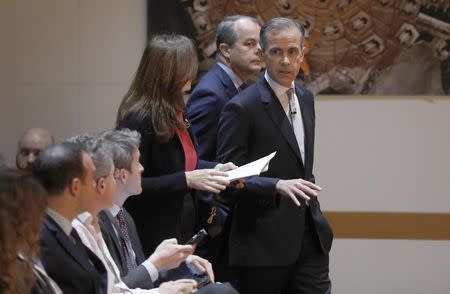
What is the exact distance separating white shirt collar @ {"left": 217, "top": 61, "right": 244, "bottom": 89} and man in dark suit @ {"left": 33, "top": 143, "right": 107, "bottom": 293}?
1900mm

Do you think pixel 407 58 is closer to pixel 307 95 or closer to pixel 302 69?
pixel 302 69

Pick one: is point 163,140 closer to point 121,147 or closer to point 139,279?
point 121,147

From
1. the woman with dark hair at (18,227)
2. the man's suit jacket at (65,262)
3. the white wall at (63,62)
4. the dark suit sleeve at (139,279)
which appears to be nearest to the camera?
the woman with dark hair at (18,227)

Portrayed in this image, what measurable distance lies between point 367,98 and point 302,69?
44 cm

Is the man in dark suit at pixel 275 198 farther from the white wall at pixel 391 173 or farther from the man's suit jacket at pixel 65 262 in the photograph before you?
the white wall at pixel 391 173

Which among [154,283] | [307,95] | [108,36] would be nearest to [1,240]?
[154,283]

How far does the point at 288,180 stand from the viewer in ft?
13.0

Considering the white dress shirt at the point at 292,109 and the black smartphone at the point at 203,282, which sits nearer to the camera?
the black smartphone at the point at 203,282

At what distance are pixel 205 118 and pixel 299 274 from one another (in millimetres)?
912

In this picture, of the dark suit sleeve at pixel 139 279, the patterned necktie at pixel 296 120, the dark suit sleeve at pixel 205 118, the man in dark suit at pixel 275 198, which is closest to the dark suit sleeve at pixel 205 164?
the dark suit sleeve at pixel 205 118

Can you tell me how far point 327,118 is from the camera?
5.91m

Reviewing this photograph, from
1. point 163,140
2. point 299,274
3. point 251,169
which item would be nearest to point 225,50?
point 163,140

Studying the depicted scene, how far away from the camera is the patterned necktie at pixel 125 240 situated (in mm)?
3688

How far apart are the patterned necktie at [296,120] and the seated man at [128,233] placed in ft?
2.56
